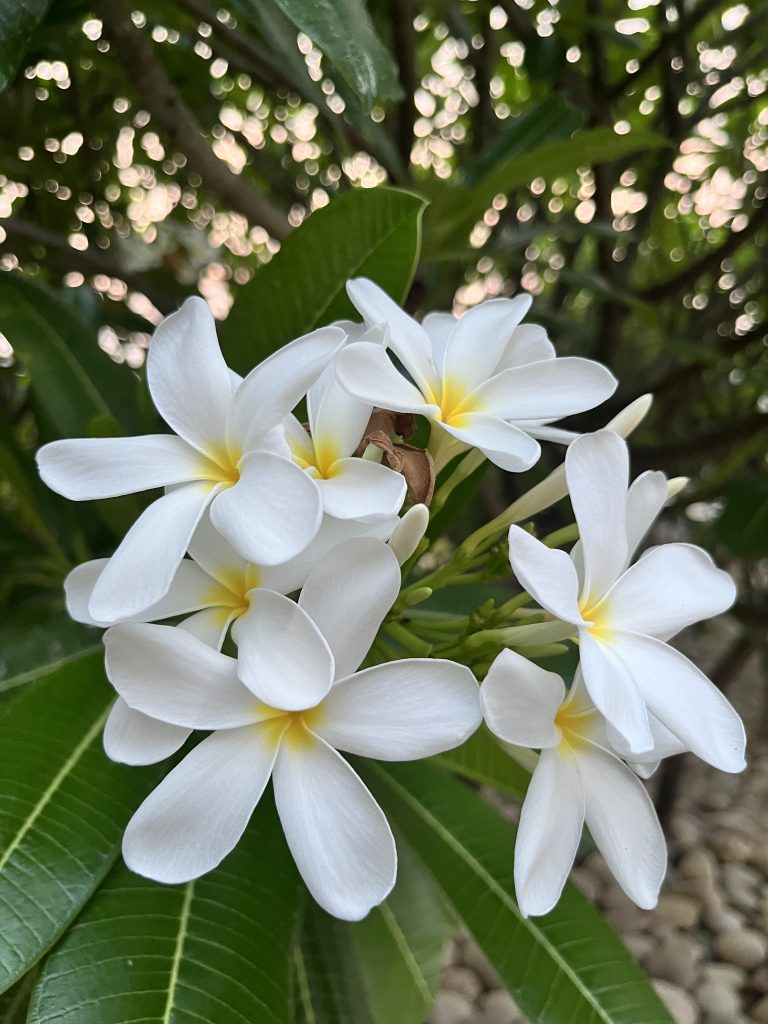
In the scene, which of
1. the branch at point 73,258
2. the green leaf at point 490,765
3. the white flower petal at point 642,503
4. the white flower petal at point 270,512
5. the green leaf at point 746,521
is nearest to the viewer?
the white flower petal at point 270,512

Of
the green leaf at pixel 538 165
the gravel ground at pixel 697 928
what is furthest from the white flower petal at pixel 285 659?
the gravel ground at pixel 697 928

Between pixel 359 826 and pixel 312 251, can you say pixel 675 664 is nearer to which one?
pixel 359 826

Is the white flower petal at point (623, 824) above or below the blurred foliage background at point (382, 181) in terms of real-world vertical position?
below

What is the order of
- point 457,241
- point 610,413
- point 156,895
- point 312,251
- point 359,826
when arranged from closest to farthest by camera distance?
1. point 359,826
2. point 156,895
3. point 312,251
4. point 457,241
5. point 610,413

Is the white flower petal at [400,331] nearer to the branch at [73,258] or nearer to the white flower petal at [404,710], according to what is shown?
the white flower petal at [404,710]

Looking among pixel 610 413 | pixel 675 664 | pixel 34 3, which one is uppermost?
pixel 34 3

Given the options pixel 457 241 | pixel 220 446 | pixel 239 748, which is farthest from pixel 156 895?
pixel 457 241

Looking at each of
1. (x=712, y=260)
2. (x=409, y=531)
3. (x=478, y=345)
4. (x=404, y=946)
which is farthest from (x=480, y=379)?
(x=712, y=260)

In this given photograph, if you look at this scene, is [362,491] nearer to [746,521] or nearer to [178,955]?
[178,955]
